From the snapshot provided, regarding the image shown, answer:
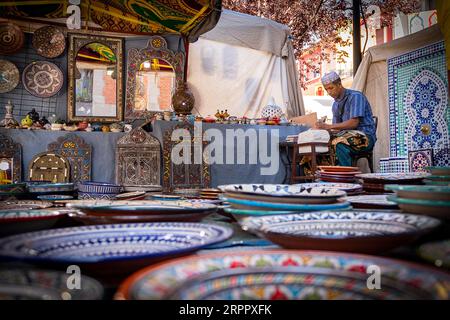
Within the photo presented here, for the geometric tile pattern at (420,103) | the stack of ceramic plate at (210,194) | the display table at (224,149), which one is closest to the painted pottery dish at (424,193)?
Result: the stack of ceramic plate at (210,194)

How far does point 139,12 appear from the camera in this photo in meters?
3.78

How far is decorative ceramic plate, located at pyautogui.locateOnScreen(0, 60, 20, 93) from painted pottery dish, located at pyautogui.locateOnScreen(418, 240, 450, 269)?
17.4 ft

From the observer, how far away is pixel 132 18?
4188 millimetres

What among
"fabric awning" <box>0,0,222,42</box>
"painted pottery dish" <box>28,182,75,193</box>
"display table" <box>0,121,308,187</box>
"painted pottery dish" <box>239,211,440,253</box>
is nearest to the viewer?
"painted pottery dish" <box>239,211,440,253</box>

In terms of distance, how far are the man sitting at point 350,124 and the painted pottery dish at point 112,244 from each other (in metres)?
3.56

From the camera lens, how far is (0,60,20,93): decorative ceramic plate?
15.4 feet

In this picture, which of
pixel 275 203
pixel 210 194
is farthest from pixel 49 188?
pixel 275 203

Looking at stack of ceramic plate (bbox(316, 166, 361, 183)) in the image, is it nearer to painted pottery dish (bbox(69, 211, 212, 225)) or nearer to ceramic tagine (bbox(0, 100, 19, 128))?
painted pottery dish (bbox(69, 211, 212, 225))

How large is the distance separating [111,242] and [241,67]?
5.56 metres

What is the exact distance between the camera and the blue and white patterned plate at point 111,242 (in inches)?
16.4

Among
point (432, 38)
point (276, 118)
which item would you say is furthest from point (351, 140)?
point (432, 38)

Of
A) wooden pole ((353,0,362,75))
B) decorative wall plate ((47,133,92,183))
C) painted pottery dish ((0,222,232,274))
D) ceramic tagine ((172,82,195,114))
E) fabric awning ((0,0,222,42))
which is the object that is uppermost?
wooden pole ((353,0,362,75))

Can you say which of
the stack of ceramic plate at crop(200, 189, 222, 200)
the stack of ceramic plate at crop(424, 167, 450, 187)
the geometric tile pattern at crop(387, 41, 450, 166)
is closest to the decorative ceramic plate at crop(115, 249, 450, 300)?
the stack of ceramic plate at crop(424, 167, 450, 187)

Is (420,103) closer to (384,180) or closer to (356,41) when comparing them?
(356,41)
